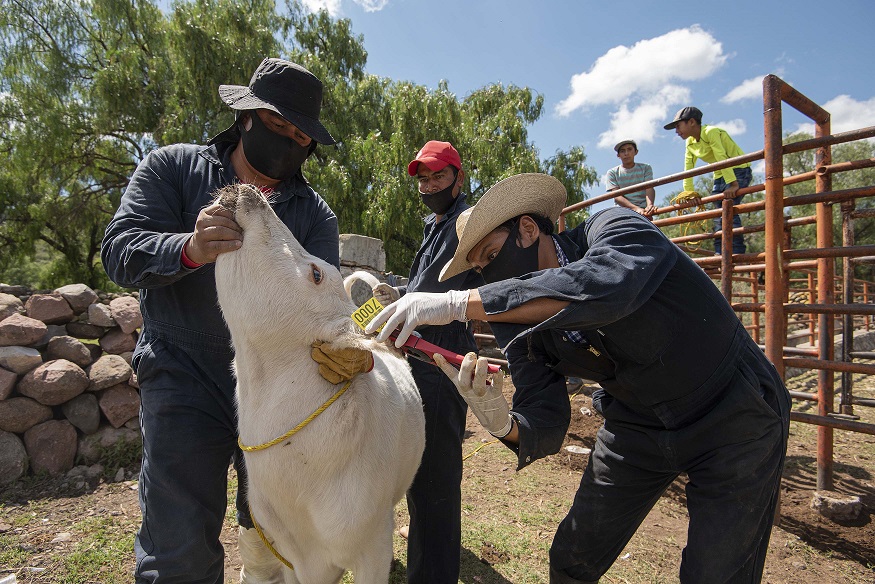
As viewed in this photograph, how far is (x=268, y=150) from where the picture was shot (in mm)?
2562

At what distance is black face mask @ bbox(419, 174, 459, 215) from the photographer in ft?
12.3

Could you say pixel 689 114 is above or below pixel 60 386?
above

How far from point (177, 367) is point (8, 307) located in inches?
195

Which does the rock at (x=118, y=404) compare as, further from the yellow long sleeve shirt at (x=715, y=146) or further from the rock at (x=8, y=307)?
the yellow long sleeve shirt at (x=715, y=146)

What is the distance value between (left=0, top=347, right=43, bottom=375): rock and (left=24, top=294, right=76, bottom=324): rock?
62cm

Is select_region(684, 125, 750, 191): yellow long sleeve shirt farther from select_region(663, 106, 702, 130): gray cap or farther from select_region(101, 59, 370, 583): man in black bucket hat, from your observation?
select_region(101, 59, 370, 583): man in black bucket hat

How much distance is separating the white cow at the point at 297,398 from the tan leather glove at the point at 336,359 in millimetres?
45

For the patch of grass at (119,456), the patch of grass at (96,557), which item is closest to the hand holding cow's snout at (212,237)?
the patch of grass at (96,557)

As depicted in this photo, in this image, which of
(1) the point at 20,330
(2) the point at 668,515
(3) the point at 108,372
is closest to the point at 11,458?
(3) the point at 108,372

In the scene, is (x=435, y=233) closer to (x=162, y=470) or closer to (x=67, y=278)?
(x=162, y=470)

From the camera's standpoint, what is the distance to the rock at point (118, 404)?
17.7 ft

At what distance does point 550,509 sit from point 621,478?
240cm

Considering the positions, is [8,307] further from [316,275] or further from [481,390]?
[481,390]

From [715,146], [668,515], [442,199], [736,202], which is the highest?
[715,146]
